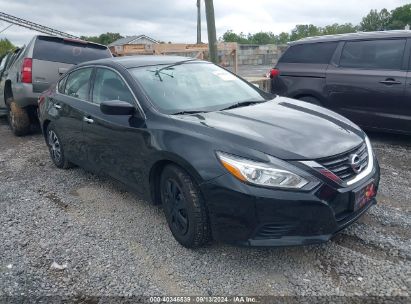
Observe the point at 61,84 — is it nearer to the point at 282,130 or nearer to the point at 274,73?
the point at 282,130

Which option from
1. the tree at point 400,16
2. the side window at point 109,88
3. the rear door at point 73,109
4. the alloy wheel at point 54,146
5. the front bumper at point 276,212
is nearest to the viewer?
the front bumper at point 276,212

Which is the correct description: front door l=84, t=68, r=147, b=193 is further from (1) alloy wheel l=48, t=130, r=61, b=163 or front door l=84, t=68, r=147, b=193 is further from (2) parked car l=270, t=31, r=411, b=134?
(2) parked car l=270, t=31, r=411, b=134

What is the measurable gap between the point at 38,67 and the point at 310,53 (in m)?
4.74

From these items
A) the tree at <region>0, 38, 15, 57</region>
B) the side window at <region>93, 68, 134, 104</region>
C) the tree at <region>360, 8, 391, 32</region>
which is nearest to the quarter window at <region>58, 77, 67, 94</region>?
the side window at <region>93, 68, 134, 104</region>

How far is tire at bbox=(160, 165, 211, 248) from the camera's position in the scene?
9.57 feet

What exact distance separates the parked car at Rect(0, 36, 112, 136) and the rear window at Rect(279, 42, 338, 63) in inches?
136

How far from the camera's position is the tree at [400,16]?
46972 mm

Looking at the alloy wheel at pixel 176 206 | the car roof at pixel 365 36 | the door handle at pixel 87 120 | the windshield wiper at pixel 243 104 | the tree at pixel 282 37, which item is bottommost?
the alloy wheel at pixel 176 206

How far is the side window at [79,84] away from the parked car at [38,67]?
1976 mm

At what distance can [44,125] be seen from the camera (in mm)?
5625

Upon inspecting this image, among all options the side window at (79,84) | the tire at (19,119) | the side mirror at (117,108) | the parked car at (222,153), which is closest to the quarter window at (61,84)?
the side window at (79,84)

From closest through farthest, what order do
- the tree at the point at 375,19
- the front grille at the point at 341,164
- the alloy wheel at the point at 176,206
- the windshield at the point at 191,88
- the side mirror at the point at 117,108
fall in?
the front grille at the point at 341,164 → the alloy wheel at the point at 176,206 → the side mirror at the point at 117,108 → the windshield at the point at 191,88 → the tree at the point at 375,19

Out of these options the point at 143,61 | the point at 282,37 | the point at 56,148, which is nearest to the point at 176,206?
the point at 143,61

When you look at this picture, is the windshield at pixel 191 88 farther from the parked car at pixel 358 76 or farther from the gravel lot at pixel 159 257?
the parked car at pixel 358 76
